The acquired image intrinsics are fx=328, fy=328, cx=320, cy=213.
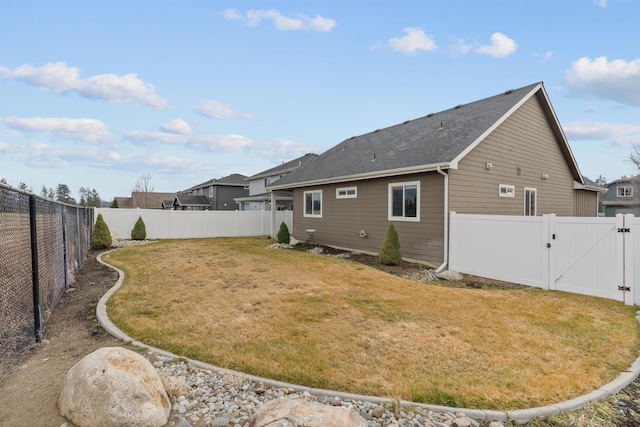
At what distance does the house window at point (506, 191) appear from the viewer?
10.6 m

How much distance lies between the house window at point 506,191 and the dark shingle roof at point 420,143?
84.8 inches

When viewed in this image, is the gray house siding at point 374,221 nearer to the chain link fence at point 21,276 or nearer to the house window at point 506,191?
the house window at point 506,191

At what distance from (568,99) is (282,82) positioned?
12.5m

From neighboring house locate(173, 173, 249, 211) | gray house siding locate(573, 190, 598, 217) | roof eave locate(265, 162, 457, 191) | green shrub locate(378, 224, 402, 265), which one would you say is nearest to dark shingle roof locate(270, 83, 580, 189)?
roof eave locate(265, 162, 457, 191)

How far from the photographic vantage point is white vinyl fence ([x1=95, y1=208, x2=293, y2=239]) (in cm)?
1698

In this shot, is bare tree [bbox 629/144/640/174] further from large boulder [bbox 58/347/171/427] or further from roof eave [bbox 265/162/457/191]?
large boulder [bbox 58/347/171/427]

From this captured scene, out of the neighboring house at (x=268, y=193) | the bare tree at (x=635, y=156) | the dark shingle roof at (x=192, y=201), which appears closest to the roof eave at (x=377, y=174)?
the neighboring house at (x=268, y=193)

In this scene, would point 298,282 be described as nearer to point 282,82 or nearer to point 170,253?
point 170,253

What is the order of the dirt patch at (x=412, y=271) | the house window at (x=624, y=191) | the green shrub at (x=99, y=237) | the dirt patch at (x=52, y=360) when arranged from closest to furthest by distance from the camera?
1. the dirt patch at (x=52, y=360)
2. the dirt patch at (x=412, y=271)
3. the green shrub at (x=99, y=237)
4. the house window at (x=624, y=191)

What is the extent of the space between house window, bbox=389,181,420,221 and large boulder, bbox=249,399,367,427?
8086 mm

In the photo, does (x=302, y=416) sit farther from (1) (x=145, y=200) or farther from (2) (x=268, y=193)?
(1) (x=145, y=200)

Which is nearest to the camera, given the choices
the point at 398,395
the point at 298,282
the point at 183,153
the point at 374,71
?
the point at 398,395

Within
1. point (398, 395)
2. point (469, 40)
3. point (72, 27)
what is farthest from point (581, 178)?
point (72, 27)

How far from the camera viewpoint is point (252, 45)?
37.8 ft
